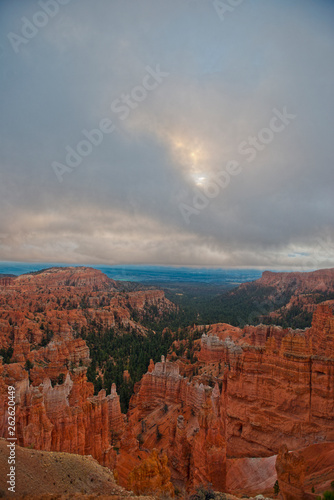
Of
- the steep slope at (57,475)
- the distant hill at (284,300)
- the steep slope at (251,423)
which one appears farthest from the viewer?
the distant hill at (284,300)

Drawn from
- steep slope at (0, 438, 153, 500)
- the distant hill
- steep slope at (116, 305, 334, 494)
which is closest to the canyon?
steep slope at (116, 305, 334, 494)

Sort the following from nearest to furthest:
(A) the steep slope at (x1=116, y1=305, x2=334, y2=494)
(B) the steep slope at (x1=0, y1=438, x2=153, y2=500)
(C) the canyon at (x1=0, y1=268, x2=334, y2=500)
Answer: (B) the steep slope at (x1=0, y1=438, x2=153, y2=500) < (C) the canyon at (x1=0, y1=268, x2=334, y2=500) < (A) the steep slope at (x1=116, y1=305, x2=334, y2=494)

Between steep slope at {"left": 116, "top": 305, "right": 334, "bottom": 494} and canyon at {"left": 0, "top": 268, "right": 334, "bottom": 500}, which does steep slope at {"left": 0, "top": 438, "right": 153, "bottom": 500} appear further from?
steep slope at {"left": 116, "top": 305, "right": 334, "bottom": 494}

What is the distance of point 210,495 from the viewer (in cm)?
905

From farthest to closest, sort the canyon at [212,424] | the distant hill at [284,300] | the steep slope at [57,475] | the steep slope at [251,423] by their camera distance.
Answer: the distant hill at [284,300] < the steep slope at [251,423] < the canyon at [212,424] < the steep slope at [57,475]

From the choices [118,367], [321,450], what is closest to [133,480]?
[321,450]

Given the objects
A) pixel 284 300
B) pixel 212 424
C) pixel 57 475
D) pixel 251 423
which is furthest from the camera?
pixel 284 300

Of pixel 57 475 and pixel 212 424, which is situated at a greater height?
pixel 57 475

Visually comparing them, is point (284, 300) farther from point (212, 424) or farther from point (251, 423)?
point (212, 424)

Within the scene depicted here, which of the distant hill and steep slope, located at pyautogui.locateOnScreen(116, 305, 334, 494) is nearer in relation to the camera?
steep slope, located at pyautogui.locateOnScreen(116, 305, 334, 494)

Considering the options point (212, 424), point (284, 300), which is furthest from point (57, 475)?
point (284, 300)

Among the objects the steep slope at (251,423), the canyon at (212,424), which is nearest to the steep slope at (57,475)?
the canyon at (212,424)

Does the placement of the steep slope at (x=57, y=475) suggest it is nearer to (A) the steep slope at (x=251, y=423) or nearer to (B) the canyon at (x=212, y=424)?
(B) the canyon at (x=212, y=424)

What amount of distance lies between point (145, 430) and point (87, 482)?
16292mm
